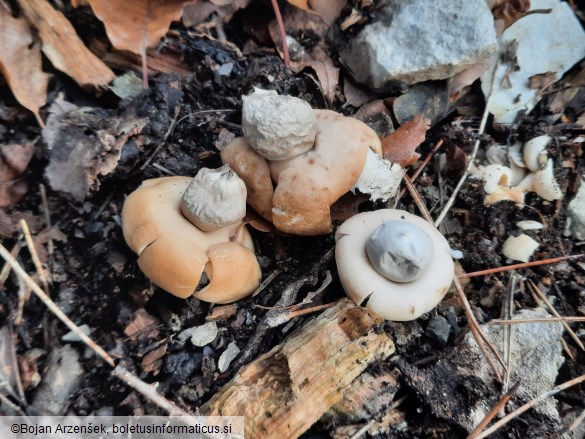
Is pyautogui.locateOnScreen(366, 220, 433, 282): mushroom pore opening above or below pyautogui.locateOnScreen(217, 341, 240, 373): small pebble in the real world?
above

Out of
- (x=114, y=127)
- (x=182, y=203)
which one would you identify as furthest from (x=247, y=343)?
(x=114, y=127)

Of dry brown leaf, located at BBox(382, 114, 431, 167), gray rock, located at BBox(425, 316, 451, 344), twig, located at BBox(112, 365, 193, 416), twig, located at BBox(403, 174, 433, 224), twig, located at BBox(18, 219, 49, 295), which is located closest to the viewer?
twig, located at BBox(112, 365, 193, 416)

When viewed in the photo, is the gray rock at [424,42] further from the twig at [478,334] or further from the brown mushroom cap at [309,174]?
the twig at [478,334]

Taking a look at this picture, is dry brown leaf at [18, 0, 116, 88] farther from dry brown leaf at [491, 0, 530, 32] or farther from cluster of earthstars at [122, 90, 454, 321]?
dry brown leaf at [491, 0, 530, 32]

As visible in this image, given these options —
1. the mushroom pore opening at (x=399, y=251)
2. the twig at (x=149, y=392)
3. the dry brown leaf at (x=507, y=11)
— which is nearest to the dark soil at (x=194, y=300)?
the twig at (x=149, y=392)

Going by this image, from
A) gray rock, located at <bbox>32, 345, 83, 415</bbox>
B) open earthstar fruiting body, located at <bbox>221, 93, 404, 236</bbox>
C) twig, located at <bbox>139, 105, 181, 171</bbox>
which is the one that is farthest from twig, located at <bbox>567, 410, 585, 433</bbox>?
twig, located at <bbox>139, 105, 181, 171</bbox>
